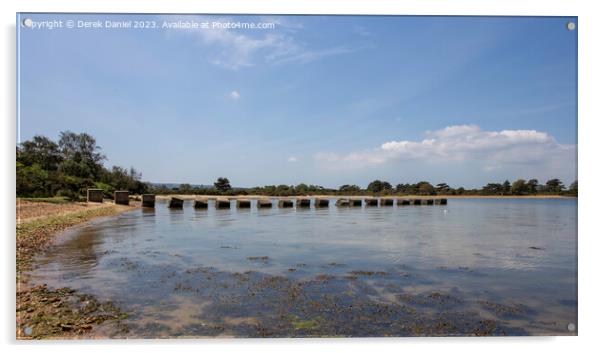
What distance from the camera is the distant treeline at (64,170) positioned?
7606mm

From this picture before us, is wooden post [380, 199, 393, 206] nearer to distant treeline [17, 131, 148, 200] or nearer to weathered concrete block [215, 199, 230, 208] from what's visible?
weathered concrete block [215, 199, 230, 208]

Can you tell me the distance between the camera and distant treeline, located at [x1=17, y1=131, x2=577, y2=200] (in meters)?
7.64

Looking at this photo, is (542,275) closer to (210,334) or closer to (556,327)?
(556,327)

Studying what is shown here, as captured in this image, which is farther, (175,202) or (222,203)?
(222,203)

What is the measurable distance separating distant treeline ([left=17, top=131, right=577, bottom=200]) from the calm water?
1646mm

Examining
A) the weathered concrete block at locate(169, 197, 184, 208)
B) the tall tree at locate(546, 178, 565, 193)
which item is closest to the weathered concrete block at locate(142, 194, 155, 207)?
the weathered concrete block at locate(169, 197, 184, 208)

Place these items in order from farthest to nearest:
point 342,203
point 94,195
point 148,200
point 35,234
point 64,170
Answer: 1. point 342,203
2. point 148,200
3. point 94,195
4. point 64,170
5. point 35,234

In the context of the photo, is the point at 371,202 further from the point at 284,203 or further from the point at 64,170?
the point at 64,170

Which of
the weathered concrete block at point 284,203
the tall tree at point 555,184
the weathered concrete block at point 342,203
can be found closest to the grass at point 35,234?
the tall tree at point 555,184

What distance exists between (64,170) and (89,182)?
6.12 metres

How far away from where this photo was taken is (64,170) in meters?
19.3

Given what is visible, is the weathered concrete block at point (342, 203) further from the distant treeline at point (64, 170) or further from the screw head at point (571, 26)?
the screw head at point (571, 26)

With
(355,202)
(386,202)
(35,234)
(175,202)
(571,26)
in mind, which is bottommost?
(386,202)

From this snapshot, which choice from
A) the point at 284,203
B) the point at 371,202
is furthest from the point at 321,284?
the point at 371,202
